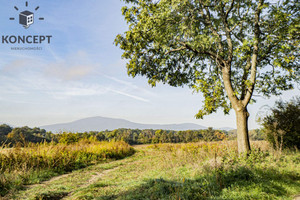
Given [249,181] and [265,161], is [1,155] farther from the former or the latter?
[265,161]

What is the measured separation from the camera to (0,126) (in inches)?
1369

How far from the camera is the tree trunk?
8375 mm

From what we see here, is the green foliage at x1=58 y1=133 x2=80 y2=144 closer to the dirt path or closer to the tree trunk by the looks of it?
the dirt path

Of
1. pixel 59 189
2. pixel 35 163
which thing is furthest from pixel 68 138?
pixel 59 189

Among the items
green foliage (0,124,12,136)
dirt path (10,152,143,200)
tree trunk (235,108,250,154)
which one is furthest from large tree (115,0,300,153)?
green foliage (0,124,12,136)

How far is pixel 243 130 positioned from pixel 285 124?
4131 mm

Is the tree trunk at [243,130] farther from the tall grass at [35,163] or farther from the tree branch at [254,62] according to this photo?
the tall grass at [35,163]

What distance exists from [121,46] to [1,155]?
7104 millimetres

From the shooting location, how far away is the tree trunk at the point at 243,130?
838 centimetres

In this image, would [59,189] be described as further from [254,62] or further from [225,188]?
[254,62]

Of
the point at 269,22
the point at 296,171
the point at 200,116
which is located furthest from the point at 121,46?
the point at 296,171

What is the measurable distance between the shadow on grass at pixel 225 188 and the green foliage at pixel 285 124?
18.1ft

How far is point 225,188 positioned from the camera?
4445 millimetres

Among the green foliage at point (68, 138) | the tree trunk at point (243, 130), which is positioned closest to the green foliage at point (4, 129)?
the green foliage at point (68, 138)
